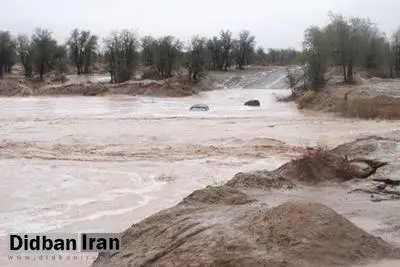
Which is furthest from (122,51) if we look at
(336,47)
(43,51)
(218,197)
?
(218,197)

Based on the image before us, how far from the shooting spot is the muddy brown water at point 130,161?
40.3 ft

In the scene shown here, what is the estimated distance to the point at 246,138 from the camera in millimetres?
28516

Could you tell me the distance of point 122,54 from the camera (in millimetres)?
95750

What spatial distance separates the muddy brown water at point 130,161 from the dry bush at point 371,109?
1.86 metres

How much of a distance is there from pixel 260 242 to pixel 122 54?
91.1 metres

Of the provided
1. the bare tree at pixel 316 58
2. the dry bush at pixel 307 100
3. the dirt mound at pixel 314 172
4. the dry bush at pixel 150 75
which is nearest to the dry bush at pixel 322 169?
the dirt mound at pixel 314 172

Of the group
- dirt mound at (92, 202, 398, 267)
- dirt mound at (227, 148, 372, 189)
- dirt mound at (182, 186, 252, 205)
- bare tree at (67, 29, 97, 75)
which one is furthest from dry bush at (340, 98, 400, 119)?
bare tree at (67, 29, 97, 75)

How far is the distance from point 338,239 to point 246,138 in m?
21.6

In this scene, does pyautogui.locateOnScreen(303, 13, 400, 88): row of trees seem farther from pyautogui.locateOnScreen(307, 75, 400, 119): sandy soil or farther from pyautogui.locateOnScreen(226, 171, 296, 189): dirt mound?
pyautogui.locateOnScreen(226, 171, 296, 189): dirt mound

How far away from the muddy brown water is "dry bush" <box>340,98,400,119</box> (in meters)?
1.86

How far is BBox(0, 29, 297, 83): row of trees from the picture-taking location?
88.1 m

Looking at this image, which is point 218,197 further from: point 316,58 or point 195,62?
point 195,62

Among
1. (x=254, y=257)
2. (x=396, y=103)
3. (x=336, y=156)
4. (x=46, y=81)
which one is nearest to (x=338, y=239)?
(x=254, y=257)

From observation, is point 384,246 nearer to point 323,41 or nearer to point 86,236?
point 86,236
